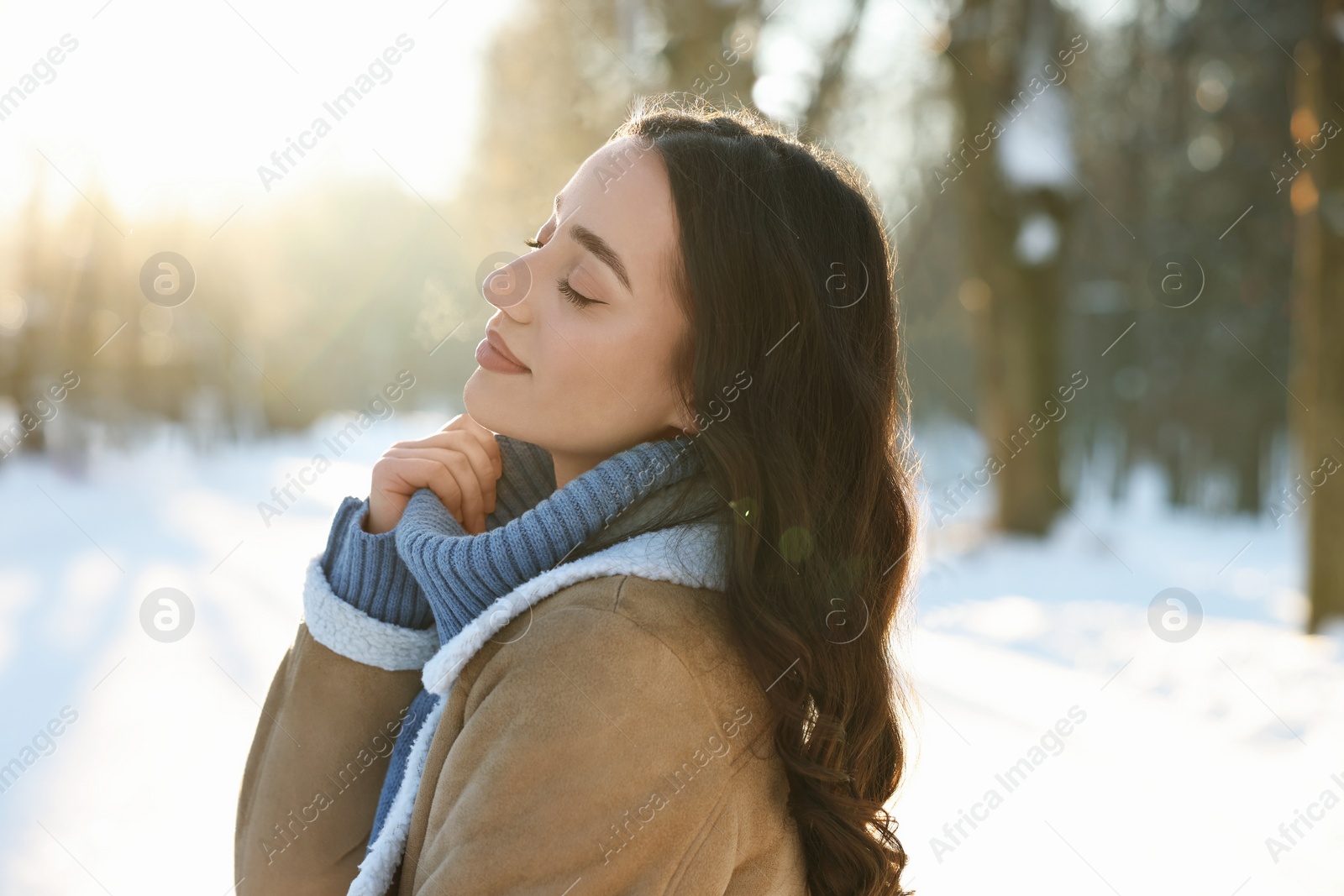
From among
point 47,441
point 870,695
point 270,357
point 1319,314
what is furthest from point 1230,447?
point 870,695

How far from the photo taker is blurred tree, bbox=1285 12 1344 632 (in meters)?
7.45

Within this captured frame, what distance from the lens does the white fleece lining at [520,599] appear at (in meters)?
1.40

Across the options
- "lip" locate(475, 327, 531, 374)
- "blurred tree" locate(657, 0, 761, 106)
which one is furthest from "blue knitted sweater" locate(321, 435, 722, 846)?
"blurred tree" locate(657, 0, 761, 106)

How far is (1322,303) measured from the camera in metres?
7.71

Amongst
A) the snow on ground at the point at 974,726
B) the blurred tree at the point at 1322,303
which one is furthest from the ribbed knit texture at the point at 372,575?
the blurred tree at the point at 1322,303

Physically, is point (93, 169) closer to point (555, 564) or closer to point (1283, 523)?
point (555, 564)

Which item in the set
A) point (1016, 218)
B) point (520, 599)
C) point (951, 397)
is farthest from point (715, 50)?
point (951, 397)

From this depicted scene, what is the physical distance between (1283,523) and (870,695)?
2360 cm

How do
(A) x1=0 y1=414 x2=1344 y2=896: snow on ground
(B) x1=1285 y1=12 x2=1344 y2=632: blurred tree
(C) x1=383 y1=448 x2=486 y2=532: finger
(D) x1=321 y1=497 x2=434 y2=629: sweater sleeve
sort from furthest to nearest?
(B) x1=1285 y1=12 x2=1344 y2=632: blurred tree, (A) x1=0 y1=414 x2=1344 y2=896: snow on ground, (C) x1=383 y1=448 x2=486 y2=532: finger, (D) x1=321 y1=497 x2=434 y2=629: sweater sleeve

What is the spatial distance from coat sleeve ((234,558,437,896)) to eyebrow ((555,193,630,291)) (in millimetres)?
670

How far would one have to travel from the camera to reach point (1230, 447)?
24500 millimetres

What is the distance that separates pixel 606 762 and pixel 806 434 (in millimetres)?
635

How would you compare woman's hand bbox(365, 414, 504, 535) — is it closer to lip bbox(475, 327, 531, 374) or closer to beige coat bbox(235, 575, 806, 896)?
lip bbox(475, 327, 531, 374)

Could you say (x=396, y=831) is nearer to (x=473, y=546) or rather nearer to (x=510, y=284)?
(x=473, y=546)
